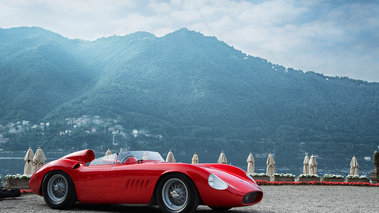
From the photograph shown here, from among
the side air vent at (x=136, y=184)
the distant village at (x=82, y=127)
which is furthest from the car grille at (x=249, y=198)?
the distant village at (x=82, y=127)

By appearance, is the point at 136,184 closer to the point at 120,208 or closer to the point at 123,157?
the point at 123,157

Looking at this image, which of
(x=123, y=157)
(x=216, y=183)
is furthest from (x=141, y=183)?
(x=216, y=183)

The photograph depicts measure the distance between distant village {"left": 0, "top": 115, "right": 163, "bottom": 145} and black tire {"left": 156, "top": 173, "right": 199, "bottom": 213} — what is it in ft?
402

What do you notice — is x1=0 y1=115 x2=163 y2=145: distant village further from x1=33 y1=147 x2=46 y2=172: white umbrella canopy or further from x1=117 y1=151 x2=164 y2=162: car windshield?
x1=117 y1=151 x2=164 y2=162: car windshield

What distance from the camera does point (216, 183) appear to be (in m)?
7.15

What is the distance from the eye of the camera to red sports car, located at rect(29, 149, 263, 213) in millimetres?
7070

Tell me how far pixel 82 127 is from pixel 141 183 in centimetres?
12359

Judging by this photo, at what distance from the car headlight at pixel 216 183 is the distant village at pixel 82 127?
123 meters

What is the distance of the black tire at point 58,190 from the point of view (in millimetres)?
8086

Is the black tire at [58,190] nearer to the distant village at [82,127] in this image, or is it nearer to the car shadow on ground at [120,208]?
the car shadow on ground at [120,208]

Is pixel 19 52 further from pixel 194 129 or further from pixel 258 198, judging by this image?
pixel 258 198

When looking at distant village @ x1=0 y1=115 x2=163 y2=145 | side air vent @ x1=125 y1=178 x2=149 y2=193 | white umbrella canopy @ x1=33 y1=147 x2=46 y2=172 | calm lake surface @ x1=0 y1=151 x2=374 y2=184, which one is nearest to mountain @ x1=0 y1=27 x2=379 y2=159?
distant village @ x1=0 y1=115 x2=163 y2=145

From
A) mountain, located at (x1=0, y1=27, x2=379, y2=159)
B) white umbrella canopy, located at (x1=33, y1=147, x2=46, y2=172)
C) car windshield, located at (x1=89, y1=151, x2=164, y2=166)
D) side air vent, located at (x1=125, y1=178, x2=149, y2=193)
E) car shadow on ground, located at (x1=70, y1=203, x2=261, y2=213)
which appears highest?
mountain, located at (x1=0, y1=27, x2=379, y2=159)

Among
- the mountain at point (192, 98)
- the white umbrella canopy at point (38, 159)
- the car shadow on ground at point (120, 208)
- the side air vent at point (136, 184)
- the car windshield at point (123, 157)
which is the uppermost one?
the mountain at point (192, 98)
